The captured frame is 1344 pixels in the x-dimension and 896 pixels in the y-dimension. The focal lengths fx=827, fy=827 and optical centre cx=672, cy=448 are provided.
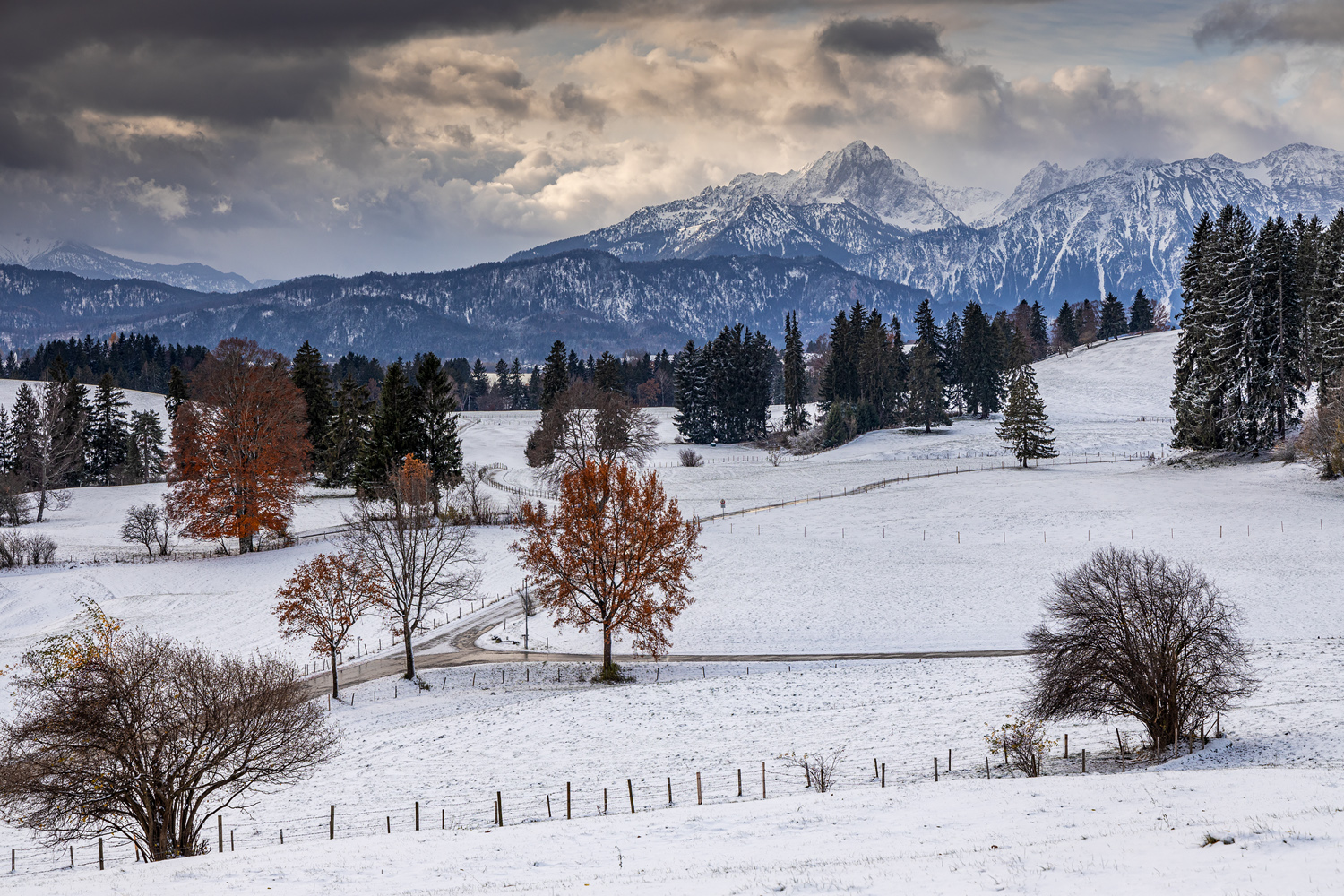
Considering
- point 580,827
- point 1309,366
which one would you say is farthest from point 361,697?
point 1309,366

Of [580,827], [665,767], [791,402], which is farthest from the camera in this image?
[791,402]

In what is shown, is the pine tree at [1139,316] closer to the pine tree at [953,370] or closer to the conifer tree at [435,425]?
the pine tree at [953,370]

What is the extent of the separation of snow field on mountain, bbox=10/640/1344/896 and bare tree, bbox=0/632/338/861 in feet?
5.48

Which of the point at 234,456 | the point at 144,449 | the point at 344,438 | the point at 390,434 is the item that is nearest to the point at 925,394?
the point at 390,434

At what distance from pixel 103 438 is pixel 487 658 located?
82036 mm

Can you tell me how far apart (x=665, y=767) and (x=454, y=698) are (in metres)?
13.7

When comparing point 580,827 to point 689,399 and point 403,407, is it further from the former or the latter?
point 689,399

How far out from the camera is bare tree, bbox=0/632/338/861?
19.8 metres

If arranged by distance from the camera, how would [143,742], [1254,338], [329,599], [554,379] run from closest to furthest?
[143,742] < [329,599] < [1254,338] < [554,379]

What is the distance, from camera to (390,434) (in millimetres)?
73375

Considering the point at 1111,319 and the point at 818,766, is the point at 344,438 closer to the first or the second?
the point at 818,766

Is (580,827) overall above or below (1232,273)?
below

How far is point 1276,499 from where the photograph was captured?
196 ft

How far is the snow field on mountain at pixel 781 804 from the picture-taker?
14.9 m
